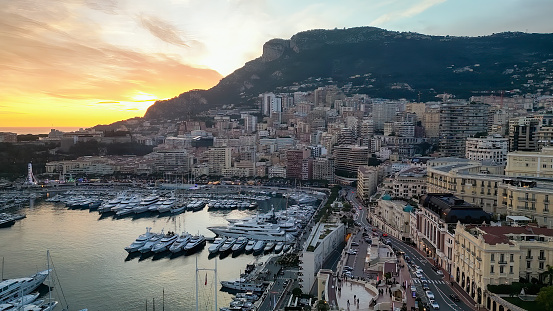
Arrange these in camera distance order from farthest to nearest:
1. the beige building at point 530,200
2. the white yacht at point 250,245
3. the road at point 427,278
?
1. the white yacht at point 250,245
2. the beige building at point 530,200
3. the road at point 427,278

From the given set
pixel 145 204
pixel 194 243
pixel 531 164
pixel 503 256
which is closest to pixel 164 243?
pixel 194 243

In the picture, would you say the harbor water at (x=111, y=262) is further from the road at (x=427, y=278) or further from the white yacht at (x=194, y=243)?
the road at (x=427, y=278)

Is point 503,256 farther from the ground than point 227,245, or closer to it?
farther from the ground

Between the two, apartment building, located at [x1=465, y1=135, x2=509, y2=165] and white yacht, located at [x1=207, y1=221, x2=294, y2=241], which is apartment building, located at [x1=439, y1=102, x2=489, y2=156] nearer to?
apartment building, located at [x1=465, y1=135, x2=509, y2=165]

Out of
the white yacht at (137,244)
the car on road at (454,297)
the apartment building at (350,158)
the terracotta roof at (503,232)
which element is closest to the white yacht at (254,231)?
the white yacht at (137,244)

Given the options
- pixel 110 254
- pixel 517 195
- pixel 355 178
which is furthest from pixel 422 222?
pixel 355 178

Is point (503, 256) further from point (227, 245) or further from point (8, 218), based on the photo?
point (8, 218)

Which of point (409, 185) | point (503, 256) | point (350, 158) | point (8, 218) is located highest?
point (350, 158)
